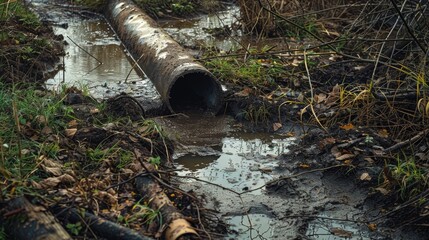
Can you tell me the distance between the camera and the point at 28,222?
4.12 metres

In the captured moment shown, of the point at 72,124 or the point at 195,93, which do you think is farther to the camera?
the point at 195,93

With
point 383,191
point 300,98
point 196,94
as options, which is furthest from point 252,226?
point 196,94

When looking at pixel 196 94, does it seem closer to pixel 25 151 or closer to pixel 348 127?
pixel 348 127

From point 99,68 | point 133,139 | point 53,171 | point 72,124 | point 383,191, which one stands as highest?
point 53,171

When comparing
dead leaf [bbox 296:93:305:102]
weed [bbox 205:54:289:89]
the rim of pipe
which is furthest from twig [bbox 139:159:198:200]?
weed [bbox 205:54:289:89]

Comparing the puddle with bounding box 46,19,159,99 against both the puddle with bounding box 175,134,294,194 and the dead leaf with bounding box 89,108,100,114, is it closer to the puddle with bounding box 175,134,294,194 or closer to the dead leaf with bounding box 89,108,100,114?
the dead leaf with bounding box 89,108,100,114

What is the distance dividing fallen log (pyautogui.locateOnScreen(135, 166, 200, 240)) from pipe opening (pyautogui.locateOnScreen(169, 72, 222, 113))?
90.3 inches

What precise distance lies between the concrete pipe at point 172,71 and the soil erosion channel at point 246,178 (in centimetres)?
20

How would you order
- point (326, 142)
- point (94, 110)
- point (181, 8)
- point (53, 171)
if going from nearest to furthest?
point (53, 171)
point (326, 142)
point (94, 110)
point (181, 8)

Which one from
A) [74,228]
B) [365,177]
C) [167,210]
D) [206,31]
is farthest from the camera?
[206,31]

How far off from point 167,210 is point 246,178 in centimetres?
135

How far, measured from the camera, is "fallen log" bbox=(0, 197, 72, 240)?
4059 millimetres

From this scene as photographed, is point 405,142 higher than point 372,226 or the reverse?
higher

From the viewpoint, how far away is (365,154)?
5.94 m
